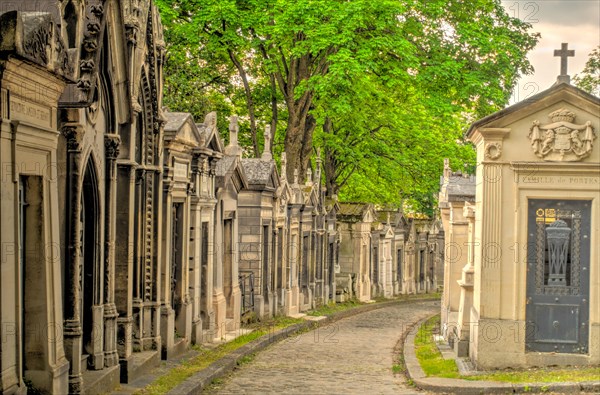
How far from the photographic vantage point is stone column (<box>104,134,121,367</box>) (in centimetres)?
1141

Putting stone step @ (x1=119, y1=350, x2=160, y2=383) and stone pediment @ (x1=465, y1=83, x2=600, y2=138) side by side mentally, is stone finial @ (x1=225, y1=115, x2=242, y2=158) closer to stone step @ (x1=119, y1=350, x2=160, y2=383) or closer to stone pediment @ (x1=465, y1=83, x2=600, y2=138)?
stone step @ (x1=119, y1=350, x2=160, y2=383)

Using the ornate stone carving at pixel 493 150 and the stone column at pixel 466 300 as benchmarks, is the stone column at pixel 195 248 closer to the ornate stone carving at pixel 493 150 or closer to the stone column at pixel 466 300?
the stone column at pixel 466 300

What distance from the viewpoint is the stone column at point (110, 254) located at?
1141cm

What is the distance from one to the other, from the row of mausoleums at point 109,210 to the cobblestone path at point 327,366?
126 centimetres

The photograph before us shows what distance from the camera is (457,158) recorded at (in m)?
33.6

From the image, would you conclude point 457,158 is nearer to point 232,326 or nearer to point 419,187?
point 419,187

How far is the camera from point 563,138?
43.0 ft

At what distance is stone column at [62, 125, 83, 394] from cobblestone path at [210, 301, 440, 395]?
3181 mm

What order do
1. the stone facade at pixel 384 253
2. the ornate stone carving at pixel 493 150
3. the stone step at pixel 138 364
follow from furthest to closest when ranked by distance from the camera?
the stone facade at pixel 384 253 < the ornate stone carving at pixel 493 150 < the stone step at pixel 138 364

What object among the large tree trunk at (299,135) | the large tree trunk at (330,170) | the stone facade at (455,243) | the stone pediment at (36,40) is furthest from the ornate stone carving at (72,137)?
the large tree trunk at (330,170)

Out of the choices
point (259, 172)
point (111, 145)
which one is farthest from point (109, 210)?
point (259, 172)

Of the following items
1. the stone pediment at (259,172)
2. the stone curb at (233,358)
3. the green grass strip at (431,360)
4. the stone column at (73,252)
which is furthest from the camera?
the stone pediment at (259,172)

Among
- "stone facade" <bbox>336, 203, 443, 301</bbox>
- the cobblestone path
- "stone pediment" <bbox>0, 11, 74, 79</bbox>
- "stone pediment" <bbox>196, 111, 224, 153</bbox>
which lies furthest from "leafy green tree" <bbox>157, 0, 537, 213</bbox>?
"stone pediment" <bbox>0, 11, 74, 79</bbox>

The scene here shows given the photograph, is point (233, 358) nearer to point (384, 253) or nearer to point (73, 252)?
point (73, 252)
